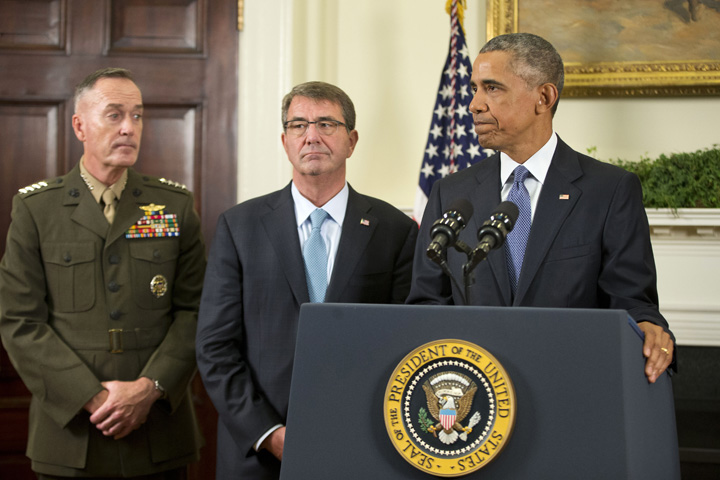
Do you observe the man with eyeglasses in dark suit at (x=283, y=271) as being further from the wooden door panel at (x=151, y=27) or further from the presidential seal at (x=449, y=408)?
the wooden door panel at (x=151, y=27)

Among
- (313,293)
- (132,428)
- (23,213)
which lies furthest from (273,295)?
(23,213)

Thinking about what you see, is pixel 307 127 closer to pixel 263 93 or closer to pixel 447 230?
pixel 447 230

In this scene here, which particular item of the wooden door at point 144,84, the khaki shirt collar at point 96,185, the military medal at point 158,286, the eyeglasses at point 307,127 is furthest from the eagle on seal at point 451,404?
the wooden door at point 144,84

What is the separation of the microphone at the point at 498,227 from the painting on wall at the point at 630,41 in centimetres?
244

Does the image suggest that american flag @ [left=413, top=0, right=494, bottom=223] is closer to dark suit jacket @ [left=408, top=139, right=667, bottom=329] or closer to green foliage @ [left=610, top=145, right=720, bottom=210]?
green foliage @ [left=610, top=145, right=720, bottom=210]

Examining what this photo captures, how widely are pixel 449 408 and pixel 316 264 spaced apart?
3.38 feet

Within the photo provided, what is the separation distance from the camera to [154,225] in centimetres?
262

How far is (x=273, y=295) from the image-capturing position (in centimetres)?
220

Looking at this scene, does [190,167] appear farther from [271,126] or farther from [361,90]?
[361,90]

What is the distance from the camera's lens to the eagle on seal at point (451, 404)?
127 centimetres

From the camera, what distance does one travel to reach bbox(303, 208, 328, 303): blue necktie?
7.33 ft

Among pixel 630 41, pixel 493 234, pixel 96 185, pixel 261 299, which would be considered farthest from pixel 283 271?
pixel 630 41

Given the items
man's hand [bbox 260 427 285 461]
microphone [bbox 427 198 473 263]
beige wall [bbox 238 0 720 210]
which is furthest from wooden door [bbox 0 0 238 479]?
microphone [bbox 427 198 473 263]

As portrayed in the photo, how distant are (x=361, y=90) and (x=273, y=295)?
1903 mm
